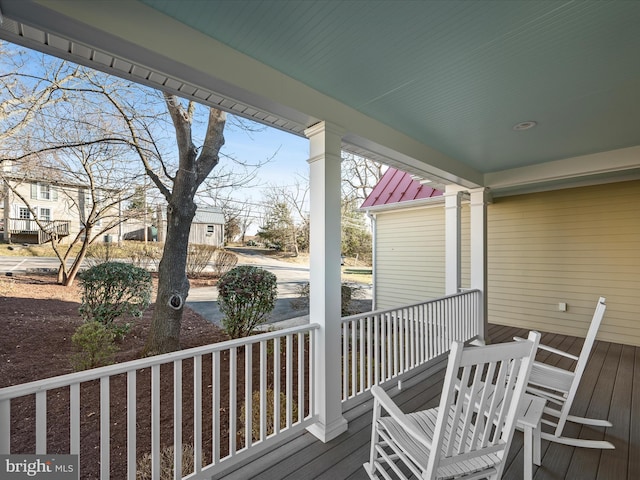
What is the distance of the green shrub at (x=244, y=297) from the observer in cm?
438

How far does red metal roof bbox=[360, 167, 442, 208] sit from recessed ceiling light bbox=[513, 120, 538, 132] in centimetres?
309

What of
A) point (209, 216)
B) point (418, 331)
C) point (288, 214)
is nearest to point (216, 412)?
point (418, 331)

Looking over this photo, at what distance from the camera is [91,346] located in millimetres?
3592

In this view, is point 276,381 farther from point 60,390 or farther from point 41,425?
point 60,390

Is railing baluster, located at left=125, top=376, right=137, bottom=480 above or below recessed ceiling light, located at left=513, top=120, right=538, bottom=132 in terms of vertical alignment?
below

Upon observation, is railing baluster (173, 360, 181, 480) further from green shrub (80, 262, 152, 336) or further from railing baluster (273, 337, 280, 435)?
green shrub (80, 262, 152, 336)

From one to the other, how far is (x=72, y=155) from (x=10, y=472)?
133 inches

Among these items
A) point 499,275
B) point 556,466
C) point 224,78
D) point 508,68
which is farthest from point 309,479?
point 499,275

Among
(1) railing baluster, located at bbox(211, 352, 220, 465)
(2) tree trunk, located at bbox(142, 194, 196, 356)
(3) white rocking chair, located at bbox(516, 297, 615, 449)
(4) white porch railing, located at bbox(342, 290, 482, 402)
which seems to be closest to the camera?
(1) railing baluster, located at bbox(211, 352, 220, 465)

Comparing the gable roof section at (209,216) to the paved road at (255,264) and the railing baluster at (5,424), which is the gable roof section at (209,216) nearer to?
the paved road at (255,264)

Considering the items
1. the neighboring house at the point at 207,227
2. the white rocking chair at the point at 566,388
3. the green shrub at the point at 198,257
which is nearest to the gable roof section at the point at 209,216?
the neighboring house at the point at 207,227

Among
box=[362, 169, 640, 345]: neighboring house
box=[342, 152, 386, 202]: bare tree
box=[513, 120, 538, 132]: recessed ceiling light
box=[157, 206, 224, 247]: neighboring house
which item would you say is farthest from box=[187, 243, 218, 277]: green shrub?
box=[342, 152, 386, 202]: bare tree

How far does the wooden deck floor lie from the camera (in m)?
1.87

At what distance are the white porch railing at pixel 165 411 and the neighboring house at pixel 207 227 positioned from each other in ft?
5.84
